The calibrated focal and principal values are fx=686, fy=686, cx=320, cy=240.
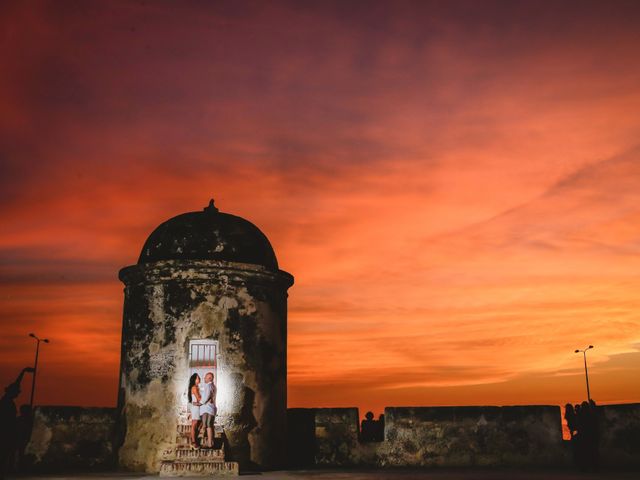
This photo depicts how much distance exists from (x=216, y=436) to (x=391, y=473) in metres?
3.46

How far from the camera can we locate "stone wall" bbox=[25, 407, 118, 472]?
47.4ft

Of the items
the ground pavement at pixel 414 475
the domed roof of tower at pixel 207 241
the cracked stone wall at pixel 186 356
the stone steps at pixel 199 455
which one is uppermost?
the domed roof of tower at pixel 207 241

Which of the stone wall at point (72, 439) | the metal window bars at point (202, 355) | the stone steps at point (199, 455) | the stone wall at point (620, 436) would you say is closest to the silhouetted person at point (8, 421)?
the stone steps at point (199, 455)

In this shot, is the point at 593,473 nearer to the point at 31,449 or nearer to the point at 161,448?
the point at 161,448

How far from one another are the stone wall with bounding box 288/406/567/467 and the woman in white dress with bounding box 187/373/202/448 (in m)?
3.13

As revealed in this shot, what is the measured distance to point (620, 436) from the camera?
14508 millimetres

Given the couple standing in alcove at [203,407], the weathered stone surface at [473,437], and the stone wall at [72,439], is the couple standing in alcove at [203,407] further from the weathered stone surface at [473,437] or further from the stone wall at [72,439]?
the weathered stone surface at [473,437]

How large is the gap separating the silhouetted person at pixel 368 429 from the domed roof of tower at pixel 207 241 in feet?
13.7

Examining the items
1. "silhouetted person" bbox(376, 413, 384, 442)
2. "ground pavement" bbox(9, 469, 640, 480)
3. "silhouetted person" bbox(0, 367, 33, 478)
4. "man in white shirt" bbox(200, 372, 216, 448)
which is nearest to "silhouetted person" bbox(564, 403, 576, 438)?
"ground pavement" bbox(9, 469, 640, 480)

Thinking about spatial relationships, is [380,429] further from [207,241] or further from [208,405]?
[207,241]

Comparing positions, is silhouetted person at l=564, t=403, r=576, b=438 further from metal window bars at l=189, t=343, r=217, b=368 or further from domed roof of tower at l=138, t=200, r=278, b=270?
metal window bars at l=189, t=343, r=217, b=368

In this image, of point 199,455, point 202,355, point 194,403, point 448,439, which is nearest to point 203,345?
point 202,355

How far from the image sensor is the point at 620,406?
14.7m

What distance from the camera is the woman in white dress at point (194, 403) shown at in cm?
1312
